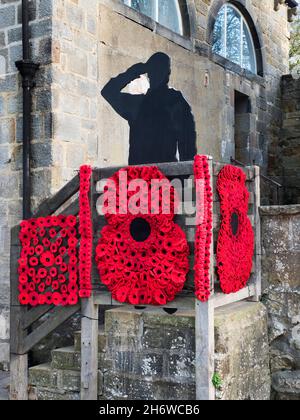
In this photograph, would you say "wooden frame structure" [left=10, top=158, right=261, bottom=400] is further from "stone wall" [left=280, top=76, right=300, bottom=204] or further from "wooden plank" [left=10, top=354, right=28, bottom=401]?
"stone wall" [left=280, top=76, right=300, bottom=204]

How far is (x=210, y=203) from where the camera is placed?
164 inches

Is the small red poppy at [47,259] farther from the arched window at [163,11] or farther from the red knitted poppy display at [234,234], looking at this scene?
the arched window at [163,11]

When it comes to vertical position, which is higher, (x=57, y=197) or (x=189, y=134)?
(x=189, y=134)

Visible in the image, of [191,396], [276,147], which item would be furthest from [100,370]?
[276,147]

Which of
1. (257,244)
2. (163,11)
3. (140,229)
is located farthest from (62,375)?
(163,11)

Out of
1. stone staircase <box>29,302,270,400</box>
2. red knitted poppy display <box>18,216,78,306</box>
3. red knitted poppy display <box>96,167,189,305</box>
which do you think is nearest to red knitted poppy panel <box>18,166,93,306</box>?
red knitted poppy display <box>18,216,78,306</box>

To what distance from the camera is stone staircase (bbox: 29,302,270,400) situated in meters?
4.20

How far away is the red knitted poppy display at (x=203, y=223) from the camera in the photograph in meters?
4.09

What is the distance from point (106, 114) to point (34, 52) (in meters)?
0.99

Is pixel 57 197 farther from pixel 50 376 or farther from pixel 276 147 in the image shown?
pixel 276 147

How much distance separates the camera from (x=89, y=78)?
595 centimetres

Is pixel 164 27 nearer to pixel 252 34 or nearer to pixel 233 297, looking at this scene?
pixel 252 34

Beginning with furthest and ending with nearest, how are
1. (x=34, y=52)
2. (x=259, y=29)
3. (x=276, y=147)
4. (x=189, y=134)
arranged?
(x=276, y=147) < (x=259, y=29) < (x=189, y=134) < (x=34, y=52)

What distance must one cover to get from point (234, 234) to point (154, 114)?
2590 mm
